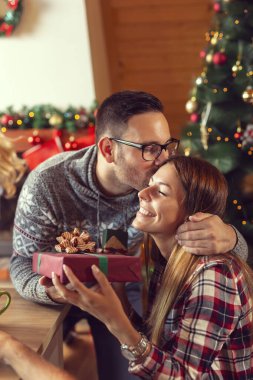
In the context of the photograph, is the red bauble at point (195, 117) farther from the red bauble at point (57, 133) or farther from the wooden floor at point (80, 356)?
the wooden floor at point (80, 356)

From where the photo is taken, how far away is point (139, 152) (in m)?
1.47

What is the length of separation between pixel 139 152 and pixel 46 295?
48 centimetres

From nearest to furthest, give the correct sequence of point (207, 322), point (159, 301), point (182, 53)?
point (207, 322) < point (159, 301) < point (182, 53)

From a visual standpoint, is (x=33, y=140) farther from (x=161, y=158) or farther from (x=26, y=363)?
(x=26, y=363)

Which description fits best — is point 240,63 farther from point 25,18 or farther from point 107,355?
point 107,355

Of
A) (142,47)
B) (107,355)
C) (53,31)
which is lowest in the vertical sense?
(107,355)

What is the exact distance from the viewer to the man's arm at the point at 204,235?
45.3 inches

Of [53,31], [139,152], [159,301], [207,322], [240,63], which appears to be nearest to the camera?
[207,322]

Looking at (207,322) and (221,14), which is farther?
(221,14)

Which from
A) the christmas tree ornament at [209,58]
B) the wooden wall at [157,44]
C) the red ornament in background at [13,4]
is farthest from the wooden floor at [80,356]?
the red ornament in background at [13,4]

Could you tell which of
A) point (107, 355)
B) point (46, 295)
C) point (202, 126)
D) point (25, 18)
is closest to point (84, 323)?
point (107, 355)

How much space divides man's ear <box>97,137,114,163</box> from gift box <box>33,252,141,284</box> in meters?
0.49

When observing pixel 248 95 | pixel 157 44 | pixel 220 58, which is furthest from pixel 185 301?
pixel 157 44

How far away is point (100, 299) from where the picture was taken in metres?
0.99
